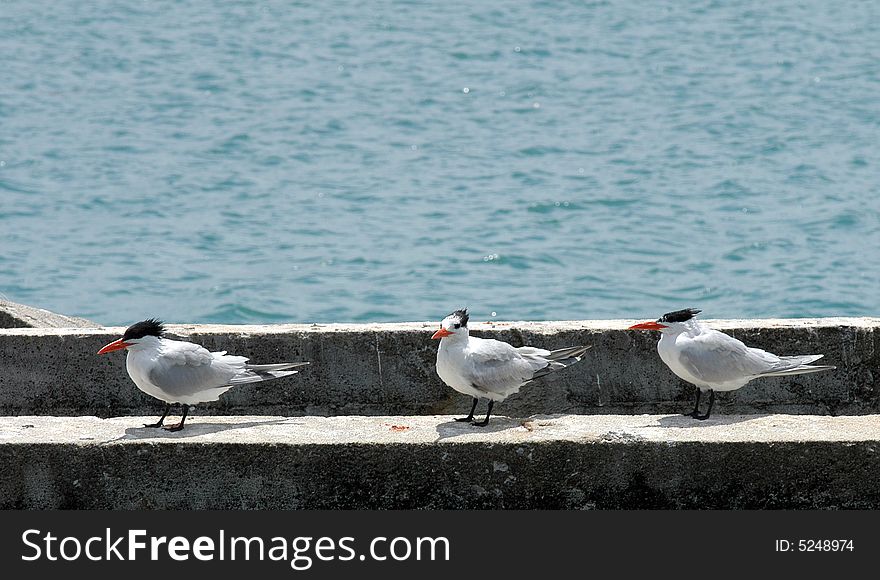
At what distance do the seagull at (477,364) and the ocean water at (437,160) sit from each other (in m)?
13.2

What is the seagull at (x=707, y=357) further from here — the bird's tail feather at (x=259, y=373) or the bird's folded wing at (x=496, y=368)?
the bird's tail feather at (x=259, y=373)

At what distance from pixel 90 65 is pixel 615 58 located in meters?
14.1

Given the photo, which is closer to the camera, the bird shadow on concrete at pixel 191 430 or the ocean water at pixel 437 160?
the bird shadow on concrete at pixel 191 430

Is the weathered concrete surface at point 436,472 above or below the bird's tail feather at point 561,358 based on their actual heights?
below

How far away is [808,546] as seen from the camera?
17.3 ft

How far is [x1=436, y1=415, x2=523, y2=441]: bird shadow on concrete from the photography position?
227 inches

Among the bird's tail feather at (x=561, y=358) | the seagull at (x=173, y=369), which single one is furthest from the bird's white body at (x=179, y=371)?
the bird's tail feather at (x=561, y=358)

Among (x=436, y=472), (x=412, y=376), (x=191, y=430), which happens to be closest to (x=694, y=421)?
(x=436, y=472)

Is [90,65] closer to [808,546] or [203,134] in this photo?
[203,134]

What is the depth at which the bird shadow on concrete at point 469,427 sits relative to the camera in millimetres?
5754

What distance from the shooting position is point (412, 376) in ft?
22.9

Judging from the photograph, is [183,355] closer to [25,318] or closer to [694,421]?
[694,421]

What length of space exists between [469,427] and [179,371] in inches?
54.9

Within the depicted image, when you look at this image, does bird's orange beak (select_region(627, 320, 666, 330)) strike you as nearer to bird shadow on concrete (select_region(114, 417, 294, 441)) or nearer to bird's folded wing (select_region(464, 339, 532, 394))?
bird's folded wing (select_region(464, 339, 532, 394))
